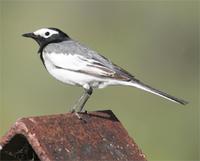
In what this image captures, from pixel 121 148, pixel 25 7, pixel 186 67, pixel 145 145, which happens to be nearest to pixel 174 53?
pixel 186 67

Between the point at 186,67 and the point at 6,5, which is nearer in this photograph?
the point at 186,67

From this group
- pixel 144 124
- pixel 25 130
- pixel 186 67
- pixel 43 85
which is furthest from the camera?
pixel 186 67

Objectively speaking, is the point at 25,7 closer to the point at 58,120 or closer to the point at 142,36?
the point at 142,36

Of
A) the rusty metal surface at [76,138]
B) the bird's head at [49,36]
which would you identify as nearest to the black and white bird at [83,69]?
the bird's head at [49,36]

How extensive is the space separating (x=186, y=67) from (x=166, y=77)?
3.63ft

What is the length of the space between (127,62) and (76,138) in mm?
9889

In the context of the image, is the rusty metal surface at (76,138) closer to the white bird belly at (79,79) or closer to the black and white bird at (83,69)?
the black and white bird at (83,69)

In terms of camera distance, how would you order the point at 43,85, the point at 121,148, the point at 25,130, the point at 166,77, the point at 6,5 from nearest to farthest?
the point at 25,130 < the point at 121,148 < the point at 43,85 < the point at 166,77 < the point at 6,5

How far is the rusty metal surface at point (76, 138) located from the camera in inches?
204

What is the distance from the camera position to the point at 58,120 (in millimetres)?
5516

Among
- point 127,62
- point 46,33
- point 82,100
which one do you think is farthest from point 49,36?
point 127,62

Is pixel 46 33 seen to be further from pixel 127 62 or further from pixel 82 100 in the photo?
pixel 127 62

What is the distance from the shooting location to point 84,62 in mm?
7621

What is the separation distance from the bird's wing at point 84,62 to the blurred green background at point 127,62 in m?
3.78
